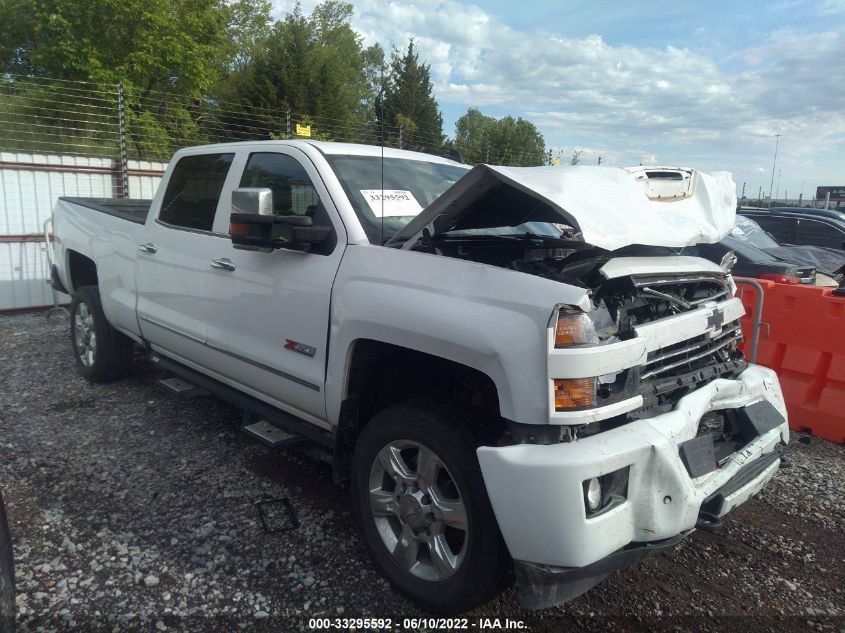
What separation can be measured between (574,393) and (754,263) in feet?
18.9

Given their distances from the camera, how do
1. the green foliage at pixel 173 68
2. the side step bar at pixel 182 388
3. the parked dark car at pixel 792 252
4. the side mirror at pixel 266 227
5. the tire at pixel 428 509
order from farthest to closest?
the green foliage at pixel 173 68
the parked dark car at pixel 792 252
the side step bar at pixel 182 388
the side mirror at pixel 266 227
the tire at pixel 428 509

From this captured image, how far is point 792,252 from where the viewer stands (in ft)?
27.2

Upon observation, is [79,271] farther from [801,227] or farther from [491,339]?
[801,227]

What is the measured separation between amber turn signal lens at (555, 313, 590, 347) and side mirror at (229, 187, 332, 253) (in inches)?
54.2

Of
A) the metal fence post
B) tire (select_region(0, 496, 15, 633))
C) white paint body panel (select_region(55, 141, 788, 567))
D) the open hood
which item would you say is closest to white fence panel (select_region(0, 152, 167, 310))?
the metal fence post

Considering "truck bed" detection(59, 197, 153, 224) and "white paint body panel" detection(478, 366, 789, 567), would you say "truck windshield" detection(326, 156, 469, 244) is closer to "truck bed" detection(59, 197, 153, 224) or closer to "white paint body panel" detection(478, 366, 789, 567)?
"white paint body panel" detection(478, 366, 789, 567)

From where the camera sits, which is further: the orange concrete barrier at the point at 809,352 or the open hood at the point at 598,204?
the orange concrete barrier at the point at 809,352

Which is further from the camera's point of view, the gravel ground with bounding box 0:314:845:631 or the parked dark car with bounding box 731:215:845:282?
the parked dark car with bounding box 731:215:845:282

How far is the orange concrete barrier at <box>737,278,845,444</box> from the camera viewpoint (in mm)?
4719

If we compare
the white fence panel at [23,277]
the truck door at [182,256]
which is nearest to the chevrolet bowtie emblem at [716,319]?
the truck door at [182,256]

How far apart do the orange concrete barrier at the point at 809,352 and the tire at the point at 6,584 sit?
478 cm

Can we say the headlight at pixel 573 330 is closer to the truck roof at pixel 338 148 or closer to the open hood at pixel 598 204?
the open hood at pixel 598 204

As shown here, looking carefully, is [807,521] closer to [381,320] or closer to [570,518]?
[570,518]

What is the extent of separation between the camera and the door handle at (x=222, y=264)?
3689 millimetres
